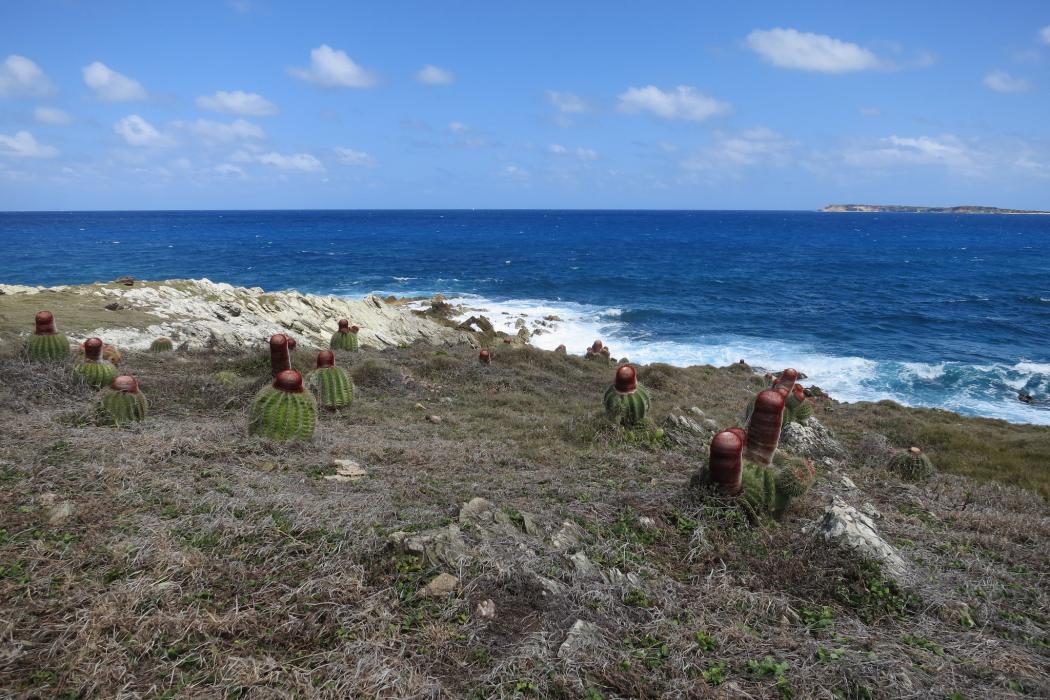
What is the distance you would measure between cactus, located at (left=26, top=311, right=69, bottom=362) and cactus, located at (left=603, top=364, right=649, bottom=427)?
32.7 feet

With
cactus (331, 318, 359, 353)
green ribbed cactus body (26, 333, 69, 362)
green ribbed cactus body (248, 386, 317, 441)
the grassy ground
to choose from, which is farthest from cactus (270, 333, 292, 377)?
cactus (331, 318, 359, 353)

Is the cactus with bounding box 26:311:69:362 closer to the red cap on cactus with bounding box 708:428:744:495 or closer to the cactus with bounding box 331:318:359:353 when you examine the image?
the cactus with bounding box 331:318:359:353

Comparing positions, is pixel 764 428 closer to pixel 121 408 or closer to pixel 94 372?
pixel 121 408

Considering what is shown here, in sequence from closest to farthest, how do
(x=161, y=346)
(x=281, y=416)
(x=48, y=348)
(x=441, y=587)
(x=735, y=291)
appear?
(x=441, y=587), (x=281, y=416), (x=48, y=348), (x=161, y=346), (x=735, y=291)

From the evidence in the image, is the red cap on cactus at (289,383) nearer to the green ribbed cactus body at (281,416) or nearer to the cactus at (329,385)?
the green ribbed cactus body at (281,416)

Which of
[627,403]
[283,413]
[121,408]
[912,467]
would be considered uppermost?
[283,413]

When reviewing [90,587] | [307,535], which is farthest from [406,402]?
[90,587]

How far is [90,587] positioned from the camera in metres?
3.87

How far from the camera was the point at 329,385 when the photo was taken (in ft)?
34.3

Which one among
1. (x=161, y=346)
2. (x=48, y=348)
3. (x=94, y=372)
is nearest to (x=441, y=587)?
(x=94, y=372)

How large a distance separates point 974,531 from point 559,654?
216 inches

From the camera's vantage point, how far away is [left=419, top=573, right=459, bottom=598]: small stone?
4090 mm

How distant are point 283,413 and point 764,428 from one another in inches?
222

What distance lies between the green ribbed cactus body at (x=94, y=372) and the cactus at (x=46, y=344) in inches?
50.0
